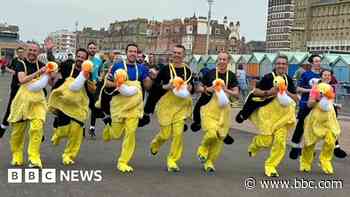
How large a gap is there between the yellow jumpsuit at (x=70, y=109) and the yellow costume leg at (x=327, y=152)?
3.62 meters

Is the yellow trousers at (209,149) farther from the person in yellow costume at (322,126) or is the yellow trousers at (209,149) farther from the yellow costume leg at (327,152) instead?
the yellow costume leg at (327,152)

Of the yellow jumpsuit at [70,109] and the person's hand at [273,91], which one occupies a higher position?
the person's hand at [273,91]

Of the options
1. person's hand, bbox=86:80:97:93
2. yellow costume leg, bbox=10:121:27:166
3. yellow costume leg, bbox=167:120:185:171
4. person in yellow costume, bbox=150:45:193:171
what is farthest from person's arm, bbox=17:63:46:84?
yellow costume leg, bbox=167:120:185:171

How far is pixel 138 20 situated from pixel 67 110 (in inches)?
5813

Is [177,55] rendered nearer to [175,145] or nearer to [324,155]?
[175,145]

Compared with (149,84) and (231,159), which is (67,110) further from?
(231,159)

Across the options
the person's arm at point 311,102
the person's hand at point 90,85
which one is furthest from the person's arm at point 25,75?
the person's arm at point 311,102

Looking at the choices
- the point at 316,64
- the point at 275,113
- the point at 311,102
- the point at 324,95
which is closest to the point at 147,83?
the point at 275,113

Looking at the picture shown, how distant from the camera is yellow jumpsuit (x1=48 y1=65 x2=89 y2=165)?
907 cm

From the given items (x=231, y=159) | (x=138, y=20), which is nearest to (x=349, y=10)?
(x=138, y=20)

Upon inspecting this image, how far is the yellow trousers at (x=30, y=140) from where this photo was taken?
337 inches

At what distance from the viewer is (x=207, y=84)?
30.2 ft

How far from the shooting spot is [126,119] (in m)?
8.86

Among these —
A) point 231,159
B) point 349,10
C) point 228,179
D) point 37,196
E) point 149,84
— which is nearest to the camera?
point 37,196
